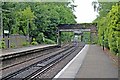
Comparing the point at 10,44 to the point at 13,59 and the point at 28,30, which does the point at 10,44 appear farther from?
the point at 13,59

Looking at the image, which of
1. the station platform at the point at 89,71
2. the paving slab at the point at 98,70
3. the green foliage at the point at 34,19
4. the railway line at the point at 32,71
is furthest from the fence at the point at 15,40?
the paving slab at the point at 98,70

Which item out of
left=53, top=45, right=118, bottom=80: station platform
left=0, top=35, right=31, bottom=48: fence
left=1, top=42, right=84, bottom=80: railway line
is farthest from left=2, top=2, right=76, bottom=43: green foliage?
left=53, top=45, right=118, bottom=80: station platform

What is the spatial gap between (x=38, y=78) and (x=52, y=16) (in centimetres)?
6721

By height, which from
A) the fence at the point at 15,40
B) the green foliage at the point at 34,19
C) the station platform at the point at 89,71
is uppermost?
the green foliage at the point at 34,19

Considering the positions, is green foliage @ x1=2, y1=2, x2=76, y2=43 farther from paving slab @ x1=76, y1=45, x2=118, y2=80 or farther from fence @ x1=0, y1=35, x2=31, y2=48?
paving slab @ x1=76, y1=45, x2=118, y2=80

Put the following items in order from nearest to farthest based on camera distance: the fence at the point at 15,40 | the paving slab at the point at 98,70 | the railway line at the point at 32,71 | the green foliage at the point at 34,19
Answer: the paving slab at the point at 98,70 < the railway line at the point at 32,71 < the fence at the point at 15,40 < the green foliage at the point at 34,19

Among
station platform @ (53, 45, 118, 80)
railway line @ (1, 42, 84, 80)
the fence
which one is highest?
the fence

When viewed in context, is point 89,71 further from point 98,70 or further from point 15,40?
point 15,40

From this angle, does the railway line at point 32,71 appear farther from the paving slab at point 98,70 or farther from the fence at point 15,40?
the fence at point 15,40

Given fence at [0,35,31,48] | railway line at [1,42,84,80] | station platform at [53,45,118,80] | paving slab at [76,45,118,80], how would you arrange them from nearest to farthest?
station platform at [53,45,118,80], paving slab at [76,45,118,80], railway line at [1,42,84,80], fence at [0,35,31,48]

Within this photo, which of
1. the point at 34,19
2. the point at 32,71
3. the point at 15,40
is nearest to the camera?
the point at 32,71

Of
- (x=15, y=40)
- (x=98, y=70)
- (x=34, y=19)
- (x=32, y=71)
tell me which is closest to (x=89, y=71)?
(x=98, y=70)

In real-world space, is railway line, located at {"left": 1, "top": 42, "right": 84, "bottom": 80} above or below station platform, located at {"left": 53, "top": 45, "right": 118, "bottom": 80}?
below

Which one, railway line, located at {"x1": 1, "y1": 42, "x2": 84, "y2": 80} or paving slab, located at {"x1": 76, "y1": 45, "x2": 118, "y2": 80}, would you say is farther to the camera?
railway line, located at {"x1": 1, "y1": 42, "x2": 84, "y2": 80}
